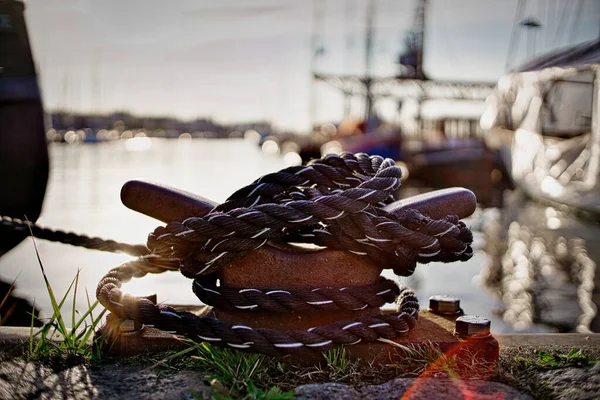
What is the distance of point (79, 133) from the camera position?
102188 mm

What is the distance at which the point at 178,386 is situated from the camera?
84.0 inches

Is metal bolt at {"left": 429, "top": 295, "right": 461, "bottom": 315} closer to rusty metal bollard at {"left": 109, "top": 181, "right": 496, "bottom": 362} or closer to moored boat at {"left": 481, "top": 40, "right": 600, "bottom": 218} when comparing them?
rusty metal bollard at {"left": 109, "top": 181, "right": 496, "bottom": 362}

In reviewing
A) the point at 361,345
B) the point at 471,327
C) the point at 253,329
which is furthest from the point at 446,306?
the point at 253,329

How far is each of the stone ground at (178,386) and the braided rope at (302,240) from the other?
224 millimetres

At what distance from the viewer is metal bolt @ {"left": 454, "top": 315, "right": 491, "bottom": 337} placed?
8.13ft

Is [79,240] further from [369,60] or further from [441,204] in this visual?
[369,60]

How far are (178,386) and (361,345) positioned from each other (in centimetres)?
71

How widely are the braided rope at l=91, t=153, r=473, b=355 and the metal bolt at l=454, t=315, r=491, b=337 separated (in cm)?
18

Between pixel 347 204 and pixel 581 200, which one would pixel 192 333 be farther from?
pixel 581 200

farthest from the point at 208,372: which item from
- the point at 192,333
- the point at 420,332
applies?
the point at 420,332

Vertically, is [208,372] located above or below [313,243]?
below

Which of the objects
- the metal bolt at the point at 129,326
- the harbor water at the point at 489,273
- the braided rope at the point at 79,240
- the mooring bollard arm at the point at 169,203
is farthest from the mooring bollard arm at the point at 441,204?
the braided rope at the point at 79,240

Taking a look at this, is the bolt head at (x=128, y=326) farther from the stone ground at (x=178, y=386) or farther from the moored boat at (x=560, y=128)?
the moored boat at (x=560, y=128)

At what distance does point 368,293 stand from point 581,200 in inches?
413
